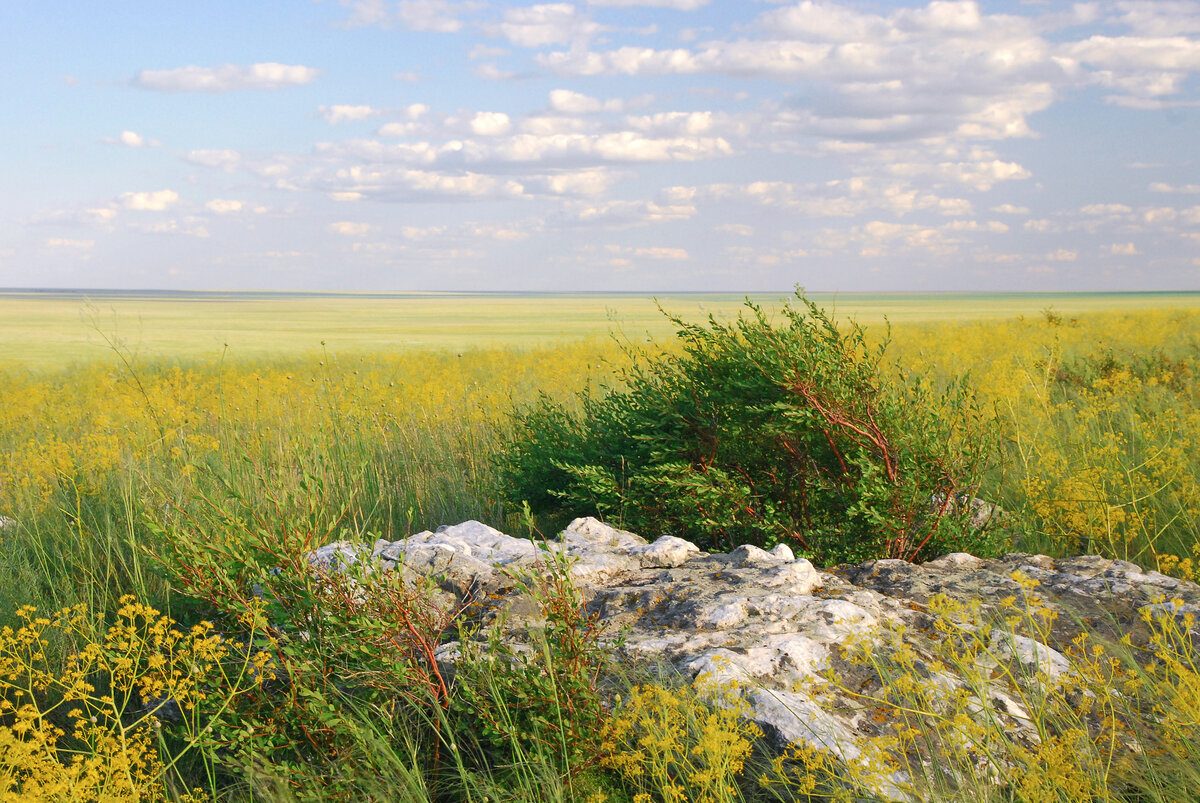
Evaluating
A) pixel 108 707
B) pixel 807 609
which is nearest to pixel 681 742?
pixel 807 609

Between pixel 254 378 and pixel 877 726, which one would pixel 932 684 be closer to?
pixel 877 726

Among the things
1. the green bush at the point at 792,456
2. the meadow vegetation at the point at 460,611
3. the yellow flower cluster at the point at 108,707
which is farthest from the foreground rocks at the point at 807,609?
the yellow flower cluster at the point at 108,707

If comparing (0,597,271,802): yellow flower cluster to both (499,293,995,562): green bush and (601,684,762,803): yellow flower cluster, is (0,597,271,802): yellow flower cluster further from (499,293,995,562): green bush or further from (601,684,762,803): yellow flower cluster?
(499,293,995,562): green bush

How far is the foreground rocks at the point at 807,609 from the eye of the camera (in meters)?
2.38

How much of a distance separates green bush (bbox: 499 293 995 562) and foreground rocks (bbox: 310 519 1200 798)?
436mm

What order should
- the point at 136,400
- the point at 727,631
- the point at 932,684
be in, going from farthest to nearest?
1. the point at 136,400
2. the point at 727,631
3. the point at 932,684

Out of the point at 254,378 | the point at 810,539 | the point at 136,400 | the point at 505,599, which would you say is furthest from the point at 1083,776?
the point at 254,378

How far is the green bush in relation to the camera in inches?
165

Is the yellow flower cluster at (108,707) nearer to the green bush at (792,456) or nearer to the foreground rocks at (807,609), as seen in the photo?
the foreground rocks at (807,609)

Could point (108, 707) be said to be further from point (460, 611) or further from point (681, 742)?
point (681, 742)

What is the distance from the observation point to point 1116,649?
2.42 meters

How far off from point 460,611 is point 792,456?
2.42 m

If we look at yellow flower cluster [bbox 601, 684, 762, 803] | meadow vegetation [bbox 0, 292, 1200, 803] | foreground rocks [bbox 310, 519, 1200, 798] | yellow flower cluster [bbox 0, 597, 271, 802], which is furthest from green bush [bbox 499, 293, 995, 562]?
yellow flower cluster [bbox 0, 597, 271, 802]

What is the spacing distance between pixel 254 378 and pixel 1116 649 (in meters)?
10.4
